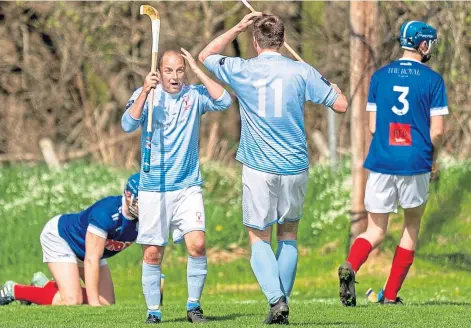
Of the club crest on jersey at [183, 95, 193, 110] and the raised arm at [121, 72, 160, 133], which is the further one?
the club crest on jersey at [183, 95, 193, 110]

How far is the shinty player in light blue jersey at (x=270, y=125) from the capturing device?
7367 millimetres

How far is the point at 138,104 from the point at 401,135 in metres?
2.16

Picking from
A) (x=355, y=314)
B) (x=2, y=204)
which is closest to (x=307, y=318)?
(x=355, y=314)

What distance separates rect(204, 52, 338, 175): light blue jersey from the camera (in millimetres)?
7371

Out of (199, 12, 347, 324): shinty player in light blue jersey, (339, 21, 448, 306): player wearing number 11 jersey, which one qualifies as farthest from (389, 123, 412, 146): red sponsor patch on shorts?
(199, 12, 347, 324): shinty player in light blue jersey

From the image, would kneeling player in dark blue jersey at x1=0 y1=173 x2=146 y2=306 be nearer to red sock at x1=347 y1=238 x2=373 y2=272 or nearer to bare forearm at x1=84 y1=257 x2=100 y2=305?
bare forearm at x1=84 y1=257 x2=100 y2=305

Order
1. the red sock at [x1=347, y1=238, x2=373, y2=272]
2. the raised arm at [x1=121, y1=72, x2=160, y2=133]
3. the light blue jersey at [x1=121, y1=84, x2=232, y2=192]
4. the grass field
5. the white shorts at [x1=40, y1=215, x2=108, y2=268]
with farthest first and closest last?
the grass field < the white shorts at [x1=40, y1=215, x2=108, y2=268] < the red sock at [x1=347, y1=238, x2=373, y2=272] < the light blue jersey at [x1=121, y1=84, x2=232, y2=192] < the raised arm at [x1=121, y1=72, x2=160, y2=133]

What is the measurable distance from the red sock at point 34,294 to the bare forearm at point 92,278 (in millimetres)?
682

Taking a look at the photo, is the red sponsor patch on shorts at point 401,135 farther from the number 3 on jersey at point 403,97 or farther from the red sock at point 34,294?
the red sock at point 34,294

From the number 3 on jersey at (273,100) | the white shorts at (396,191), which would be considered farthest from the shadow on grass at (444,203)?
the number 3 on jersey at (273,100)

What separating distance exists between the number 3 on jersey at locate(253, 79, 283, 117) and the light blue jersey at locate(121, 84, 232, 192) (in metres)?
0.43

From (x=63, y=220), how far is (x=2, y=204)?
18.1 ft

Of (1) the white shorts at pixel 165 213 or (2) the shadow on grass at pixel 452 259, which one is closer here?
(1) the white shorts at pixel 165 213

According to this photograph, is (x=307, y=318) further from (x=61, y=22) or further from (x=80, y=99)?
(x=80, y=99)
